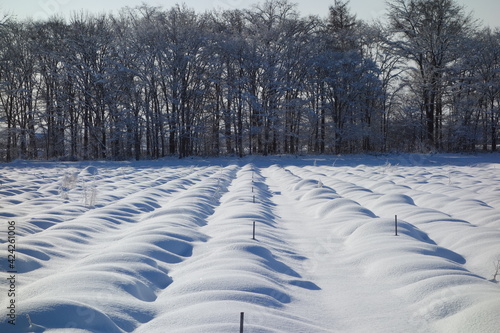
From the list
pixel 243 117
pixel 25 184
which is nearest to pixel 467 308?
pixel 25 184

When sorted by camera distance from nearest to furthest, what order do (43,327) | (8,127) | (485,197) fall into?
1. (43,327)
2. (485,197)
3. (8,127)

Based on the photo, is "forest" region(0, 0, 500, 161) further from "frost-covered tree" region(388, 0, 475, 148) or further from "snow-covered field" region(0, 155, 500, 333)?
"snow-covered field" region(0, 155, 500, 333)

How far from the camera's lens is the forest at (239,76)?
1945cm

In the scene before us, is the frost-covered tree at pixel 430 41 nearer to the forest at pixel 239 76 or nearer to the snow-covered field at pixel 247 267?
the forest at pixel 239 76

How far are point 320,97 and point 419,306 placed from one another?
71.3ft

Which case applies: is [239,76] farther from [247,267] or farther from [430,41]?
[247,267]

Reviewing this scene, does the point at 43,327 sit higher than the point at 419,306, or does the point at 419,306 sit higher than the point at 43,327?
the point at 43,327

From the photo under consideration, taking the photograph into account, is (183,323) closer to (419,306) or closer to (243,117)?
(419,306)

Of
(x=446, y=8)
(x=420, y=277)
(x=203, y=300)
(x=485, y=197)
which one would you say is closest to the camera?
(x=203, y=300)

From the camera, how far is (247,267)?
3.06 metres

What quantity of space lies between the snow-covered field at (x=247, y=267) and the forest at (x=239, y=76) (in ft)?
49.0

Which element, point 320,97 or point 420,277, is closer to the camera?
point 420,277

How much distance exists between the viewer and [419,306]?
248cm

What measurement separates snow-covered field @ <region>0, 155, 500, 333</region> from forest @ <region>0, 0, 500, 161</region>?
49.0ft
